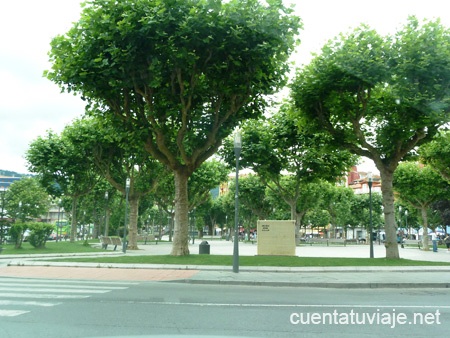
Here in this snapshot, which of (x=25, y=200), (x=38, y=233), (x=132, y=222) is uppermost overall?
(x=25, y=200)

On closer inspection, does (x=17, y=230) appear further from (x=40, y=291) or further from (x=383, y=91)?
(x=383, y=91)

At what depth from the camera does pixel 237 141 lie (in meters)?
15.9

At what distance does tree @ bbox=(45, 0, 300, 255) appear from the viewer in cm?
1377

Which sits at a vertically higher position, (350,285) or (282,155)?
(282,155)

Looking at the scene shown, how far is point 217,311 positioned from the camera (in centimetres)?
785

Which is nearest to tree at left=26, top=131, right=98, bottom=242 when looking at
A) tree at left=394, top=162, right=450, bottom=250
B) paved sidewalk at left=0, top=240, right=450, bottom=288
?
paved sidewalk at left=0, top=240, right=450, bottom=288

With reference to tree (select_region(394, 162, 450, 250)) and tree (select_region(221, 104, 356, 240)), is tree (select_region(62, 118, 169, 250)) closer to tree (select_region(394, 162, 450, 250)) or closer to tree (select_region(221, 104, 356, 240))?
tree (select_region(221, 104, 356, 240))

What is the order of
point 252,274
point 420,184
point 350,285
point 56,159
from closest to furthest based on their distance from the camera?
1. point 350,285
2. point 252,274
3. point 56,159
4. point 420,184

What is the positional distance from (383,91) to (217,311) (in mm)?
15051

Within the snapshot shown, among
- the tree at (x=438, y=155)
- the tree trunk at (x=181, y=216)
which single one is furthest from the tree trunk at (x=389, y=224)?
the tree at (x=438, y=155)

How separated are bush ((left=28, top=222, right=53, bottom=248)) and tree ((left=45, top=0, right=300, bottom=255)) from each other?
1187cm

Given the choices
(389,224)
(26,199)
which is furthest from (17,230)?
(26,199)

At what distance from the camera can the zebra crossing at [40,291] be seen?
823cm

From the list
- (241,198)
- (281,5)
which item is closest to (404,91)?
(281,5)
